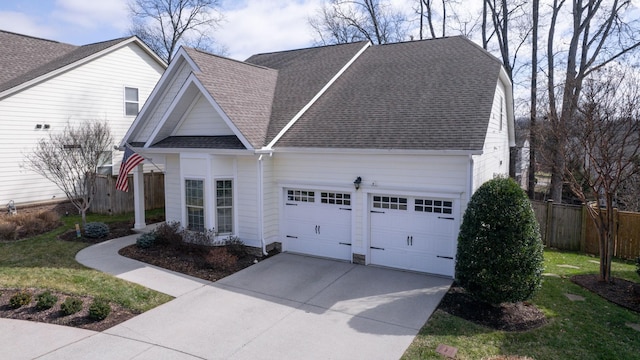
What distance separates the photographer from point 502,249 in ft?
26.5

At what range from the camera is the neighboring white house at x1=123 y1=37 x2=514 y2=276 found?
10.6 m

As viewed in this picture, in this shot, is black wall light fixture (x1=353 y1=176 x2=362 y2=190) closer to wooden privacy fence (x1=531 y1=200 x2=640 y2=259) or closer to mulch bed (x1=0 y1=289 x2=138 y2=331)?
mulch bed (x1=0 y1=289 x2=138 y2=331)

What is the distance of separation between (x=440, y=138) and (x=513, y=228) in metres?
3.18

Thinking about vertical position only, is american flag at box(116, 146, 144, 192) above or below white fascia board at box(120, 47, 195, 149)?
below

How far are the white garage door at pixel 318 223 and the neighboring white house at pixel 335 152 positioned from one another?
0.11 ft

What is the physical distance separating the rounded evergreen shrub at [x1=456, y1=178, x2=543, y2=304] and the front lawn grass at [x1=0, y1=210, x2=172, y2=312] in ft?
21.8

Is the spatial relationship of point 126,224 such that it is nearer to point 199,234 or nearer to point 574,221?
point 199,234

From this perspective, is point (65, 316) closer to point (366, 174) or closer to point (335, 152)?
point (335, 152)

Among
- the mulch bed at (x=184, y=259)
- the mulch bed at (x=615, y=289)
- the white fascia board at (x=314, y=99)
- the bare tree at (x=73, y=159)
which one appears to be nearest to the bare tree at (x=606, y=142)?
the mulch bed at (x=615, y=289)

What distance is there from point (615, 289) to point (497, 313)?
4144mm

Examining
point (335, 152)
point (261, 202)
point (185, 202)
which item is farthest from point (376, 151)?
point (185, 202)

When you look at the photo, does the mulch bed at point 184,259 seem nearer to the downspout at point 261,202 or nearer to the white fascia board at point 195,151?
the downspout at point 261,202

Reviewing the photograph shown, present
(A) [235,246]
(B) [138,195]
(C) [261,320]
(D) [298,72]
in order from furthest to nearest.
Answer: (D) [298,72] < (B) [138,195] < (A) [235,246] < (C) [261,320]

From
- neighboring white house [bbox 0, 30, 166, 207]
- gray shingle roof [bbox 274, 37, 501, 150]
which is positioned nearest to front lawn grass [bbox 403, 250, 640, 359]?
gray shingle roof [bbox 274, 37, 501, 150]
